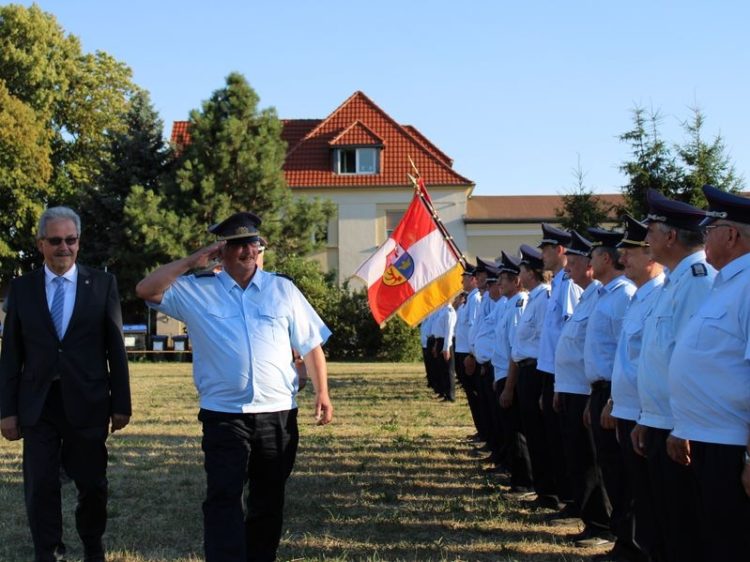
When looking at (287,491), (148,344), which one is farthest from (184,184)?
(287,491)

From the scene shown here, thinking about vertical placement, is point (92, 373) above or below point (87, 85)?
below

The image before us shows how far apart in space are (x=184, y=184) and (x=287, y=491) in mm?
31021

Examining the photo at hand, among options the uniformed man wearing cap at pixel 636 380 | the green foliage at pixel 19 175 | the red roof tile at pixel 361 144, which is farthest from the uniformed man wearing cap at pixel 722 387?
the green foliage at pixel 19 175

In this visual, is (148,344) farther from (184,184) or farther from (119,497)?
(119,497)

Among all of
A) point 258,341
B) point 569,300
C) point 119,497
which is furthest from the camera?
point 119,497

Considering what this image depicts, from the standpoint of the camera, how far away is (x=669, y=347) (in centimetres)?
511

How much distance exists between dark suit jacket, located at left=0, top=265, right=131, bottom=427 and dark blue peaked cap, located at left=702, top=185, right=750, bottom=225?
3673 mm

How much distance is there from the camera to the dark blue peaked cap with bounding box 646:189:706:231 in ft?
17.1

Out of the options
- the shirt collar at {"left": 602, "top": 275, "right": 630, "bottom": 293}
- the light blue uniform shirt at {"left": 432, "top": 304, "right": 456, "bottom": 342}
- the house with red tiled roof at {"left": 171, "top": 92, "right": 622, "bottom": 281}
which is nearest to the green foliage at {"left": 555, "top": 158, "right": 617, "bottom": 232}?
the light blue uniform shirt at {"left": 432, "top": 304, "right": 456, "bottom": 342}

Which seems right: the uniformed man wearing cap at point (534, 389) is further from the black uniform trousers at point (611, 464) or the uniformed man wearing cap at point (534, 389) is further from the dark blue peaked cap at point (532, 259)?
the black uniform trousers at point (611, 464)

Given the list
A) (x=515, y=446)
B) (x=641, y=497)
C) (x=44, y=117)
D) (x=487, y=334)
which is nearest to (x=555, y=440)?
(x=515, y=446)

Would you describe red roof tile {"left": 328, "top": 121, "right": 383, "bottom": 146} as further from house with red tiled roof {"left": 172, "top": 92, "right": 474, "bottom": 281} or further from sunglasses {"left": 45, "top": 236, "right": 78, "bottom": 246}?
sunglasses {"left": 45, "top": 236, "right": 78, "bottom": 246}

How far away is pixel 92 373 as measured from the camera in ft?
20.3

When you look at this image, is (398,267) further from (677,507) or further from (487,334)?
(677,507)
